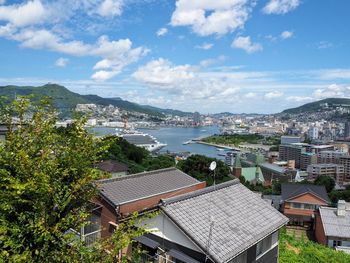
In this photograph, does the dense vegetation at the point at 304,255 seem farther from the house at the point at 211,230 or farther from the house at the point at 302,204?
the house at the point at 302,204

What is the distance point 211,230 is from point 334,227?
1513cm

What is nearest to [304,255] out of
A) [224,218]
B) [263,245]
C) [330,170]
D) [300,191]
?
[263,245]

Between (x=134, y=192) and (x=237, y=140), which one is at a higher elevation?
(x=134, y=192)

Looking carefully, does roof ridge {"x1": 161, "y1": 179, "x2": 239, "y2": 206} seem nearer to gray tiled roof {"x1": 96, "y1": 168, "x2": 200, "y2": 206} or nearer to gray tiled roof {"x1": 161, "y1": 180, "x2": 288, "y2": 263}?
gray tiled roof {"x1": 161, "y1": 180, "x2": 288, "y2": 263}

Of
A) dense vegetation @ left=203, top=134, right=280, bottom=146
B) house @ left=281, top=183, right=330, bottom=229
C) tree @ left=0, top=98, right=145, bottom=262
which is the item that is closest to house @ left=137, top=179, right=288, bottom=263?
tree @ left=0, top=98, right=145, bottom=262

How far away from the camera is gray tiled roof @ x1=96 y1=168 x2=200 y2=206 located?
30.2 ft

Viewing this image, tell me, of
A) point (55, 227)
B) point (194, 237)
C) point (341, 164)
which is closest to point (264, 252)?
point (194, 237)

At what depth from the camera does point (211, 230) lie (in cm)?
686

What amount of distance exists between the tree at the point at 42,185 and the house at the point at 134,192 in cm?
326

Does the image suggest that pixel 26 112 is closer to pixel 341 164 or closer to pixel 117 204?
pixel 117 204

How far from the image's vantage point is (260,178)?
5569cm

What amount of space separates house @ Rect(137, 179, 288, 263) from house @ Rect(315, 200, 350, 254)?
11659 mm

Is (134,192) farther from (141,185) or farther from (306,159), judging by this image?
(306,159)

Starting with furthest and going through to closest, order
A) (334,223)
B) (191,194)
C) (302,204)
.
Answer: (302,204) → (334,223) → (191,194)
